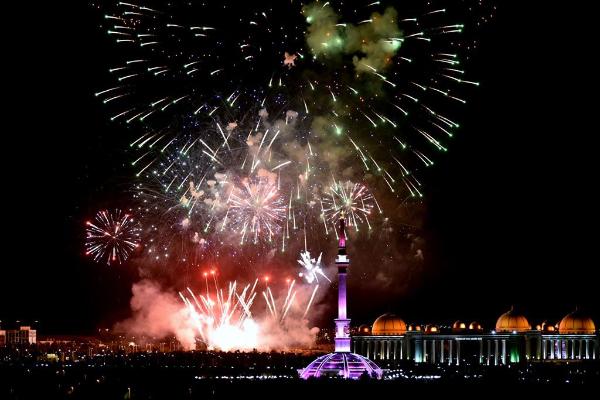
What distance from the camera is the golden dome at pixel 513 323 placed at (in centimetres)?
15275

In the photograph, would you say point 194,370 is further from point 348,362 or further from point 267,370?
point 348,362

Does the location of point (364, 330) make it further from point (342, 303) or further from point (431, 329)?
point (342, 303)

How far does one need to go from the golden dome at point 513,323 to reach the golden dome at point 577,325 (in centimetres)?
541

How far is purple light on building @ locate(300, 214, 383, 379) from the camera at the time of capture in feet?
348

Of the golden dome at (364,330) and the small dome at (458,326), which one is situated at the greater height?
the small dome at (458,326)

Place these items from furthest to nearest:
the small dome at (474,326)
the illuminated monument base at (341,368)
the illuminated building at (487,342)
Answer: the small dome at (474,326) < the illuminated building at (487,342) < the illuminated monument base at (341,368)

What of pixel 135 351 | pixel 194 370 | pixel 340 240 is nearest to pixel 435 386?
pixel 340 240

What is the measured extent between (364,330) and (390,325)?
35.2 ft

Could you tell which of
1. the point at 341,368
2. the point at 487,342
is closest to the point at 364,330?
the point at 487,342

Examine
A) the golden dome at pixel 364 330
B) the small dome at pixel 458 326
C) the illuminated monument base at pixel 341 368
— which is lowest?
the illuminated monument base at pixel 341 368

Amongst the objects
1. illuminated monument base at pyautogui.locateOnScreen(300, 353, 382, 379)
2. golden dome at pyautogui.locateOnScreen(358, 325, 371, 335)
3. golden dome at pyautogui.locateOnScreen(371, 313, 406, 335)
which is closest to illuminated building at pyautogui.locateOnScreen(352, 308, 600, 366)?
golden dome at pyautogui.locateOnScreen(371, 313, 406, 335)

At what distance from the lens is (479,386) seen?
96.9 metres

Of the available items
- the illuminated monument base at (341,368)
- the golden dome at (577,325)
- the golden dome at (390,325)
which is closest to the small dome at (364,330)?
the golden dome at (390,325)

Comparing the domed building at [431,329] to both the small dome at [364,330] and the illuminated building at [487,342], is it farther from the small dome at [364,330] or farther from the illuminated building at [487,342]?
the small dome at [364,330]
